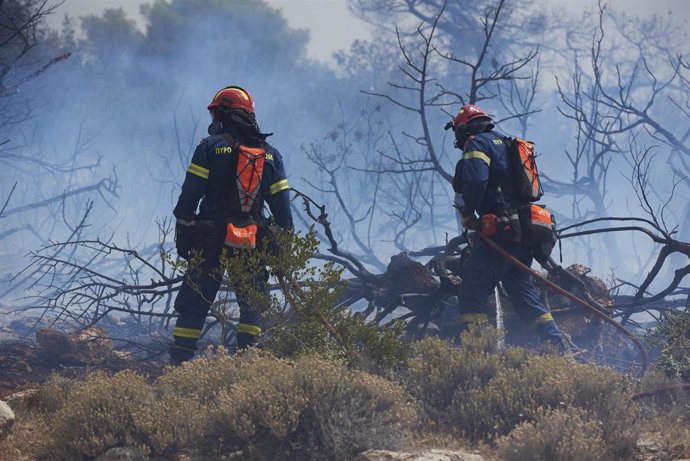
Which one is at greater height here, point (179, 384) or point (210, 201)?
point (210, 201)

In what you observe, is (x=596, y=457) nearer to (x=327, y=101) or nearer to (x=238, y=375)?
(x=238, y=375)

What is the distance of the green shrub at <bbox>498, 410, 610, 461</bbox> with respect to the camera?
3.19 meters

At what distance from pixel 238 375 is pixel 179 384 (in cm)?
40

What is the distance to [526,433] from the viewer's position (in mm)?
3320

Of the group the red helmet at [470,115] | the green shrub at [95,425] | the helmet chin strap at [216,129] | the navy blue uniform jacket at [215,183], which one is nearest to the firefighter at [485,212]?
the red helmet at [470,115]

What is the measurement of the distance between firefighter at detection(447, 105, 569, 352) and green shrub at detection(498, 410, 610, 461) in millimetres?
2135

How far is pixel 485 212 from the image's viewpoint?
567 cm

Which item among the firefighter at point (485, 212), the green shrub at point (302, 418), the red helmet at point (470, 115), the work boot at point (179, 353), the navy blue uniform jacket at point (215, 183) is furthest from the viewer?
the red helmet at point (470, 115)

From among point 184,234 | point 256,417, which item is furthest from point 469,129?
point 256,417

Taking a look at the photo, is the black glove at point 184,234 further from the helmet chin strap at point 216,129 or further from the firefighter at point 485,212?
the firefighter at point 485,212

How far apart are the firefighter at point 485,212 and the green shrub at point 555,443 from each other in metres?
2.14

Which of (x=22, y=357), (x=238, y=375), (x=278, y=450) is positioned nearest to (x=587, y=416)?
(x=278, y=450)

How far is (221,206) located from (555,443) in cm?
303

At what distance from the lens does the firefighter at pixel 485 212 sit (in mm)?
5523
